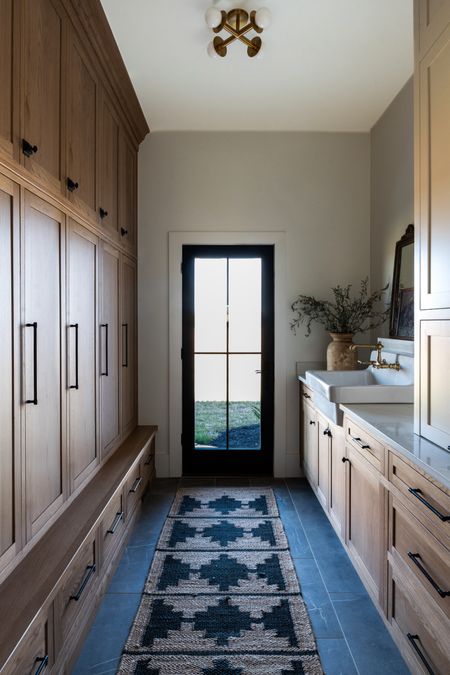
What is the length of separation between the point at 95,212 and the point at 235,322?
5.58ft

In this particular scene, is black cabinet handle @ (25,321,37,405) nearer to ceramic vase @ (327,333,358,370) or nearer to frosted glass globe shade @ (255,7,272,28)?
frosted glass globe shade @ (255,7,272,28)

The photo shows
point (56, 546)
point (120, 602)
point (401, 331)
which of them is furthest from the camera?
point (401, 331)

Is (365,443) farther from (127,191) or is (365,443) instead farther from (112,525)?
(127,191)

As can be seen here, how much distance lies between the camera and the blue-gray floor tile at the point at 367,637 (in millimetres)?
1791

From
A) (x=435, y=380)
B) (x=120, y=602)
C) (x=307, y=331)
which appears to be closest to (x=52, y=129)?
(x=435, y=380)

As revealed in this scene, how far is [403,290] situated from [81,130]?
2.26m

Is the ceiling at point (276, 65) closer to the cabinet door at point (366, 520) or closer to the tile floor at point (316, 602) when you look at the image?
the cabinet door at point (366, 520)

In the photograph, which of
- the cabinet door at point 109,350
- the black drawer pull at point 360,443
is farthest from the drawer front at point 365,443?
the cabinet door at point 109,350

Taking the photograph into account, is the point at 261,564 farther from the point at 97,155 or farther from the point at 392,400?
the point at 97,155

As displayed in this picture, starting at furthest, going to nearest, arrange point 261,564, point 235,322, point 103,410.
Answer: point 235,322 < point 103,410 < point 261,564

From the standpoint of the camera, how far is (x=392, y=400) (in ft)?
8.48

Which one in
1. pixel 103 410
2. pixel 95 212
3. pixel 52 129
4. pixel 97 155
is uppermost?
pixel 97 155

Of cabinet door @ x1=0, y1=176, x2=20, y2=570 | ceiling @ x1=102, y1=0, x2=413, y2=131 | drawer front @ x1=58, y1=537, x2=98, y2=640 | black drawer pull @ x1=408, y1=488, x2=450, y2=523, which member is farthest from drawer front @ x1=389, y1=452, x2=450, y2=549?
ceiling @ x1=102, y1=0, x2=413, y2=131

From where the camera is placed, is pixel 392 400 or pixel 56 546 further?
pixel 392 400
